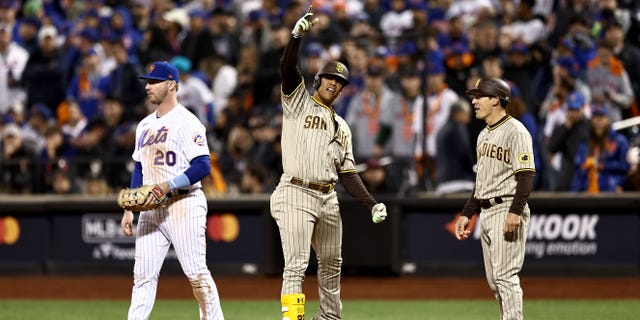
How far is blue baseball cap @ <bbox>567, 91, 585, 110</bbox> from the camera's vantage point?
14211 millimetres

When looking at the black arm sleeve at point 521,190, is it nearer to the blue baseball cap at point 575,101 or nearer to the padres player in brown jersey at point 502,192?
the padres player in brown jersey at point 502,192

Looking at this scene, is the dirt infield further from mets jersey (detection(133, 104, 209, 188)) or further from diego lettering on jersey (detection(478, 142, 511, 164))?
mets jersey (detection(133, 104, 209, 188))

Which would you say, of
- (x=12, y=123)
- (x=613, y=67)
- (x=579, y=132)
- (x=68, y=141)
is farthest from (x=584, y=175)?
(x=12, y=123)

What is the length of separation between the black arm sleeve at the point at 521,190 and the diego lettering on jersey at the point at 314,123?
163cm

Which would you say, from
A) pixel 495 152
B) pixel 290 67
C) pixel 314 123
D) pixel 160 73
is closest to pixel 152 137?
pixel 160 73

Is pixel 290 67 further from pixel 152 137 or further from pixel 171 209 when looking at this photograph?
pixel 171 209

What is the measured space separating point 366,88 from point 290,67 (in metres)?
6.52

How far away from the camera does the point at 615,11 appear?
16.3 metres

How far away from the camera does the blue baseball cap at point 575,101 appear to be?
14.2 m

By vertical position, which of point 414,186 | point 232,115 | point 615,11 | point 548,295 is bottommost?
point 548,295

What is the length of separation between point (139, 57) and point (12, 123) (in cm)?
275

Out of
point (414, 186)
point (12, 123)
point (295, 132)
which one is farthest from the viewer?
point (12, 123)

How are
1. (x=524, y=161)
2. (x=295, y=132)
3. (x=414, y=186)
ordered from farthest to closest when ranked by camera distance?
(x=414, y=186) → (x=295, y=132) → (x=524, y=161)

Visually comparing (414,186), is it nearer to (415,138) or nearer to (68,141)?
(415,138)
